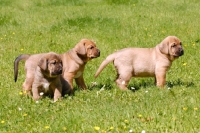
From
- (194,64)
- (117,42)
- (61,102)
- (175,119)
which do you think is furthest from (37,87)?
(117,42)

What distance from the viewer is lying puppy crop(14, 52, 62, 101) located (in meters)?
6.45

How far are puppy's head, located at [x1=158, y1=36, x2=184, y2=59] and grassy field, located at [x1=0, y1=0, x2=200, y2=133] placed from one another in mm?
580

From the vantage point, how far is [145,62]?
7457mm

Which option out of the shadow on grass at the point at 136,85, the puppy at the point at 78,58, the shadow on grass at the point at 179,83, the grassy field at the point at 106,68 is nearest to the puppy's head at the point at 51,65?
the grassy field at the point at 106,68

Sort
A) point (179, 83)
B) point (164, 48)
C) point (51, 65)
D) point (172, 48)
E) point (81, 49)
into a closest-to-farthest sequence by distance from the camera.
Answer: point (51, 65) < point (81, 49) < point (172, 48) < point (164, 48) < point (179, 83)

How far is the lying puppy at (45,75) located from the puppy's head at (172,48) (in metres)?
2.03

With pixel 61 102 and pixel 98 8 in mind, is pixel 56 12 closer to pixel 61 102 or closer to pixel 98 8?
pixel 98 8

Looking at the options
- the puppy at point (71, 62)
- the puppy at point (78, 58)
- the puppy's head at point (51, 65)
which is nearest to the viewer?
the puppy's head at point (51, 65)

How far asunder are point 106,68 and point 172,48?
6.11 ft

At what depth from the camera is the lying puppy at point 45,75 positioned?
6449 millimetres

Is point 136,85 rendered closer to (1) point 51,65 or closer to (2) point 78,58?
(2) point 78,58

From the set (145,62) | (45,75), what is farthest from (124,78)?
(45,75)

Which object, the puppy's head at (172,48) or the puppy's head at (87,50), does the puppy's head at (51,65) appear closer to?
the puppy's head at (87,50)

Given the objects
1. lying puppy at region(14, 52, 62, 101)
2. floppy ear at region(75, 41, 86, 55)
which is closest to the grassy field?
lying puppy at region(14, 52, 62, 101)
